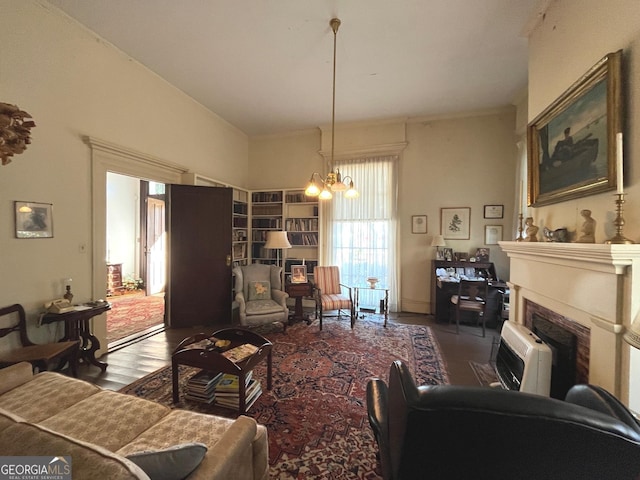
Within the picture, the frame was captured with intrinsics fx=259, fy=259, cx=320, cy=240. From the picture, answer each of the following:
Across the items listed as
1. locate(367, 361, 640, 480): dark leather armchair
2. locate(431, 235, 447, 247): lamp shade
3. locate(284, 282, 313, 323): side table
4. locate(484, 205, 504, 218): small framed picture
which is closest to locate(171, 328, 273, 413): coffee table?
locate(367, 361, 640, 480): dark leather armchair

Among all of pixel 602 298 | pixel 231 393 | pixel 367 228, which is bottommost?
pixel 231 393

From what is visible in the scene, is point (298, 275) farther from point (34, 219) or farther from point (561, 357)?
point (561, 357)

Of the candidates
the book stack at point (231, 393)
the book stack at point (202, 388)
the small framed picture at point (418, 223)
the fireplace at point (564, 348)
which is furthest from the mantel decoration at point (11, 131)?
the small framed picture at point (418, 223)

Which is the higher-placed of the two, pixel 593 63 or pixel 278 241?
pixel 593 63

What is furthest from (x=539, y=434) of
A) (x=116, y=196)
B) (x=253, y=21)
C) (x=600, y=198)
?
(x=116, y=196)

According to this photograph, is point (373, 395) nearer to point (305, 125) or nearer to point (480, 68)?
point (480, 68)

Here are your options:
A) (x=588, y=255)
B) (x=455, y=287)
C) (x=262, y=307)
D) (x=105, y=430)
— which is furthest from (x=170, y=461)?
(x=455, y=287)

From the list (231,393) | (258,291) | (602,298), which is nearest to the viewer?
(602,298)

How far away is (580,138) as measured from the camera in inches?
68.9

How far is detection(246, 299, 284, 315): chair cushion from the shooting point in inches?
139

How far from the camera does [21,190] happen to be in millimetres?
2260

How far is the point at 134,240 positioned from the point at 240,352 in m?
5.89

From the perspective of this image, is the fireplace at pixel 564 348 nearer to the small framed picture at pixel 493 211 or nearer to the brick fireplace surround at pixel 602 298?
the brick fireplace surround at pixel 602 298

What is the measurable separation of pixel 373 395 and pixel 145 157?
146 inches
